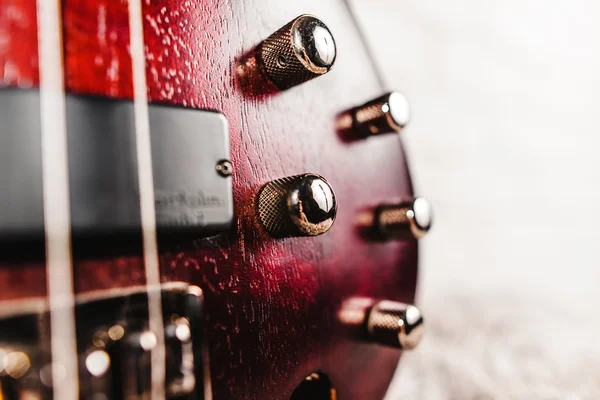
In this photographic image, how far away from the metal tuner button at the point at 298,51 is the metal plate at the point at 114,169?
0.18ft

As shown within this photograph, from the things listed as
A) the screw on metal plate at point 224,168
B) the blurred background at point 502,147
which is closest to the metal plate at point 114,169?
the screw on metal plate at point 224,168

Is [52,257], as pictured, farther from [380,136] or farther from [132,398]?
[380,136]

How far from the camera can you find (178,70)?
270mm

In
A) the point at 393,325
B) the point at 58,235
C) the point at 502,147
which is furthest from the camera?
the point at 502,147

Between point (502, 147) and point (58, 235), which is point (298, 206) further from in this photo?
point (502, 147)

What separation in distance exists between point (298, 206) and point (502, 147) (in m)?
0.63

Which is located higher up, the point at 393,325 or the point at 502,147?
the point at 502,147

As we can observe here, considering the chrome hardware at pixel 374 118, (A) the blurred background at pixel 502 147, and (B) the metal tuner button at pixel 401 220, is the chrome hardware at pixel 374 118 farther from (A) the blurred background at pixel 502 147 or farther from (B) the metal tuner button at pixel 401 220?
(A) the blurred background at pixel 502 147

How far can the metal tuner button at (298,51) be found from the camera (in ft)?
0.96

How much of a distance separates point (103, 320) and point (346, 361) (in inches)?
7.8

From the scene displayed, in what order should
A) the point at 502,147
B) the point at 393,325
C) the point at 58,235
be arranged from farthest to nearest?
the point at 502,147 < the point at 393,325 < the point at 58,235

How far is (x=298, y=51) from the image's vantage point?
0.96ft

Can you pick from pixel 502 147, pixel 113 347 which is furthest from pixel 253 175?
pixel 502 147

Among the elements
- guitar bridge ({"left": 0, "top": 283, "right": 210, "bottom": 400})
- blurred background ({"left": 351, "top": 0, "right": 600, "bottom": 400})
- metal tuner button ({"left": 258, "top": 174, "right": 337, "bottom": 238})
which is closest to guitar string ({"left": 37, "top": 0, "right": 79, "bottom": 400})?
guitar bridge ({"left": 0, "top": 283, "right": 210, "bottom": 400})
